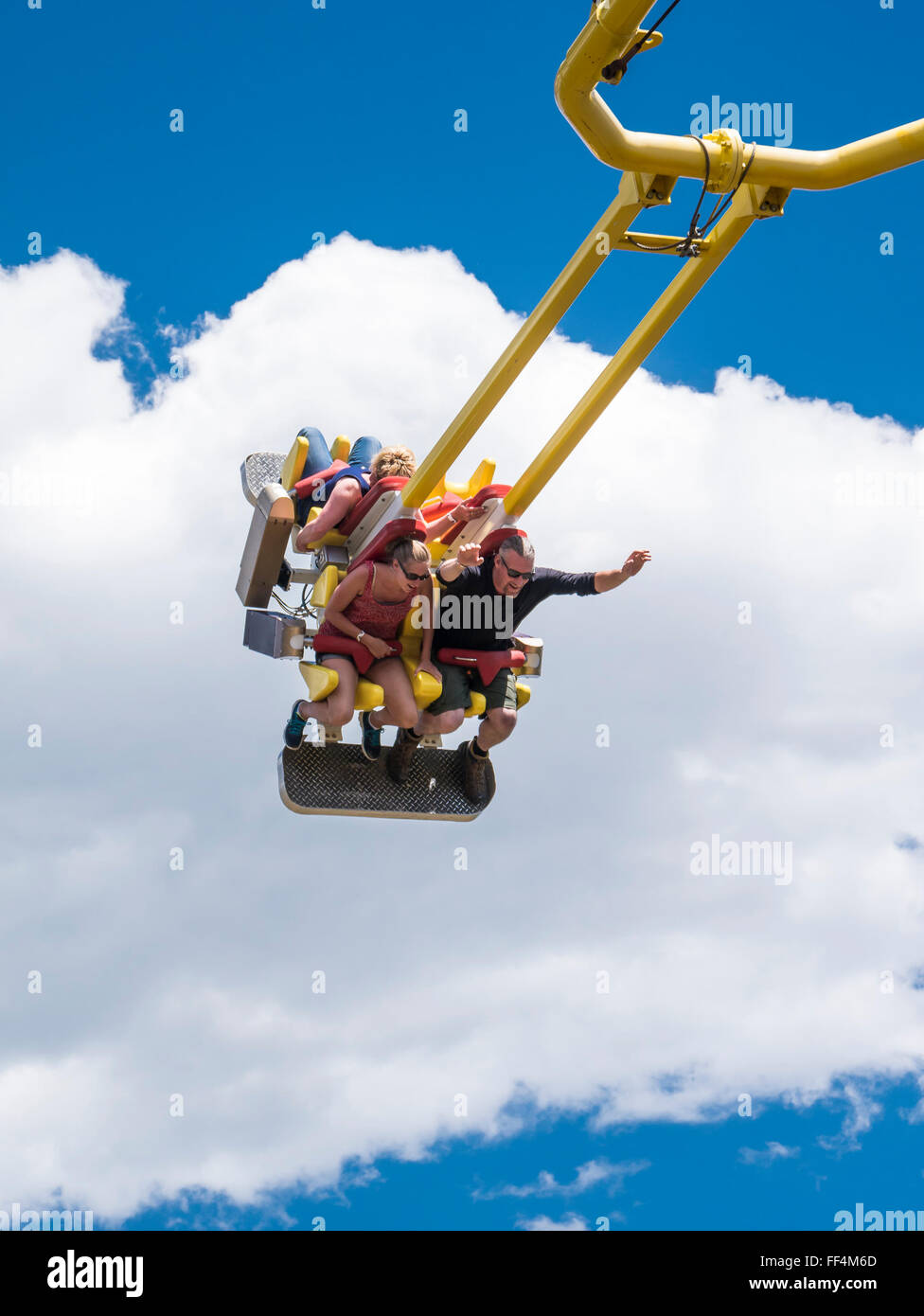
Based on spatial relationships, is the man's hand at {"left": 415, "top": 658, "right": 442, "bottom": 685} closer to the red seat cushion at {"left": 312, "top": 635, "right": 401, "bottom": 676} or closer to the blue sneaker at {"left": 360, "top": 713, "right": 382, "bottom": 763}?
the red seat cushion at {"left": 312, "top": 635, "right": 401, "bottom": 676}

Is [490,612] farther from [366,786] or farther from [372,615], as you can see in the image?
[366,786]

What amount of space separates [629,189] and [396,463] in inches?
123

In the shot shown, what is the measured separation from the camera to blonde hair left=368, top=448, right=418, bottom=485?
40.9 ft

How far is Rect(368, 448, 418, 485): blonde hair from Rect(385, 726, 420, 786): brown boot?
1.83 meters

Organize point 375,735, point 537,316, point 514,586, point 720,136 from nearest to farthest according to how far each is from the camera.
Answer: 1. point 720,136
2. point 537,316
3. point 514,586
4. point 375,735

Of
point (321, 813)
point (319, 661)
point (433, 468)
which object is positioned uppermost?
point (433, 468)

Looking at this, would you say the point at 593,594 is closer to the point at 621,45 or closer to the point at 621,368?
the point at 621,368

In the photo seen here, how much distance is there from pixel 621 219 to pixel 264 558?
4315 millimetres

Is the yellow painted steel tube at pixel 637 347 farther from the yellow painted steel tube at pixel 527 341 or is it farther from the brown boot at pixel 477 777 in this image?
the brown boot at pixel 477 777

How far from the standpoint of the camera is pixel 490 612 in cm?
1227

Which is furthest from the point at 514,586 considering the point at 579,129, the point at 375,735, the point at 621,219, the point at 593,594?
the point at 579,129

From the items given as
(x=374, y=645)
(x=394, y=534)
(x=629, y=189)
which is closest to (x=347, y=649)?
(x=374, y=645)

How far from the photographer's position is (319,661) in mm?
12234

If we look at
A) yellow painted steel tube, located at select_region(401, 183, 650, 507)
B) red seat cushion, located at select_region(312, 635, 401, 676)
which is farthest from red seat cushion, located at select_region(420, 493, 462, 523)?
red seat cushion, located at select_region(312, 635, 401, 676)
